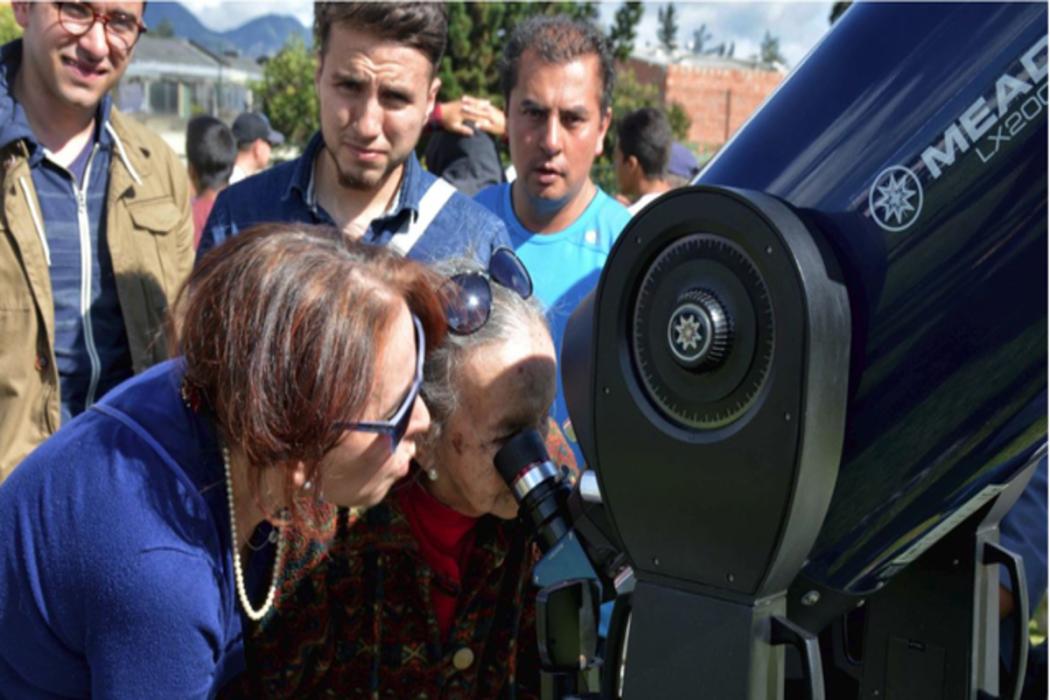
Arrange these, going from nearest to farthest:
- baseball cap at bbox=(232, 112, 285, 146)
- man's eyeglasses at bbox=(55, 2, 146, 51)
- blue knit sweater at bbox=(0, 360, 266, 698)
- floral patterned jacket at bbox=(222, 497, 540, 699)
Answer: blue knit sweater at bbox=(0, 360, 266, 698)
floral patterned jacket at bbox=(222, 497, 540, 699)
man's eyeglasses at bbox=(55, 2, 146, 51)
baseball cap at bbox=(232, 112, 285, 146)

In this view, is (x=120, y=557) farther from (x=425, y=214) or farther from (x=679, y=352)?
(x=425, y=214)

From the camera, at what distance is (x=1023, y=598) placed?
4.56 ft

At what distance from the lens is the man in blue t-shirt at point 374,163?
93.7 inches

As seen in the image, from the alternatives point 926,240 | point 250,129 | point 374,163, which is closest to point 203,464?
point 926,240

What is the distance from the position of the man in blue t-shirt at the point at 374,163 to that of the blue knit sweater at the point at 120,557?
921mm

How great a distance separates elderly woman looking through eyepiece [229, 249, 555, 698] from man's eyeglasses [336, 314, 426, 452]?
7.5 inches

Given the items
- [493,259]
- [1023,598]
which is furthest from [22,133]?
[1023,598]

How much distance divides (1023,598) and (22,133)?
207 centimetres

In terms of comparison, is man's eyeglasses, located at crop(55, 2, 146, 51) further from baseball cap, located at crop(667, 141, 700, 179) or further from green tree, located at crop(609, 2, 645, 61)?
green tree, located at crop(609, 2, 645, 61)

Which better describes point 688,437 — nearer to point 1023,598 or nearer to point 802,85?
point 802,85

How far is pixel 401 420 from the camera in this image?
154 centimetres

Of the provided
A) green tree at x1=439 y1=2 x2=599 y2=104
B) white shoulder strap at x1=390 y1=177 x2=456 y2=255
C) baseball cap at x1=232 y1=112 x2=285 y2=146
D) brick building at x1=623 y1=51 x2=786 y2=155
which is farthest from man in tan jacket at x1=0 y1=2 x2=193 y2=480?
brick building at x1=623 y1=51 x2=786 y2=155

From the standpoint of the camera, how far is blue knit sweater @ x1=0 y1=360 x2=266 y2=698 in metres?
1.37

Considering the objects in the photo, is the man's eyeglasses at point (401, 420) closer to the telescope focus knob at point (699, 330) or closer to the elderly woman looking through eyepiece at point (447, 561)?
the elderly woman looking through eyepiece at point (447, 561)
